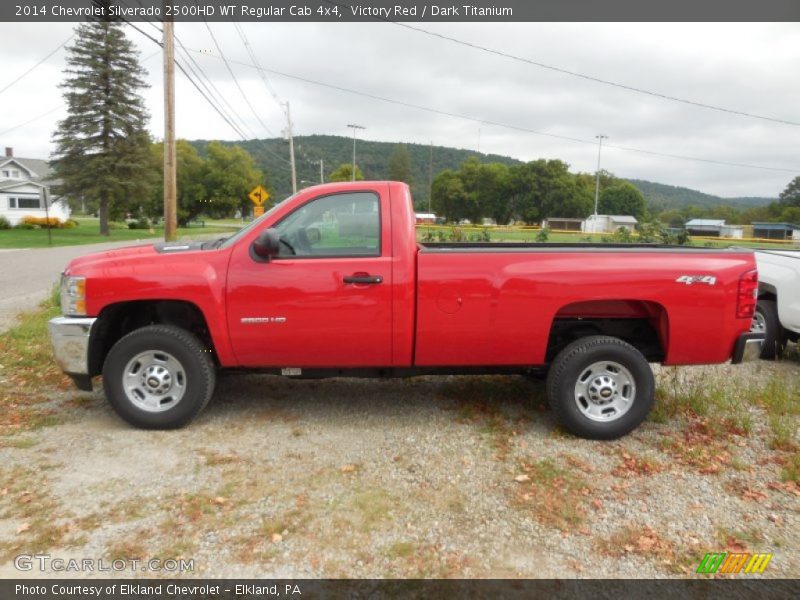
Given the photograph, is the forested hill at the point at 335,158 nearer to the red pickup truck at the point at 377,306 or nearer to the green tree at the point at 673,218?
the green tree at the point at 673,218

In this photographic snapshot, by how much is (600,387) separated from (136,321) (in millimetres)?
3891

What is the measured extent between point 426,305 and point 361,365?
0.71 meters

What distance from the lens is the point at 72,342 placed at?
14.4 ft

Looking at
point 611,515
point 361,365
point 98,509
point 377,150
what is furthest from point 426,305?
point 377,150

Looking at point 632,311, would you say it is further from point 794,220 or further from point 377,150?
point 377,150

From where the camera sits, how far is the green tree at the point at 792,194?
111750 millimetres

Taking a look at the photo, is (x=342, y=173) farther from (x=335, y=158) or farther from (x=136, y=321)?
(x=136, y=321)

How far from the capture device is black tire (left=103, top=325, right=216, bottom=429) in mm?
4395

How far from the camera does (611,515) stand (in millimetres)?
3404

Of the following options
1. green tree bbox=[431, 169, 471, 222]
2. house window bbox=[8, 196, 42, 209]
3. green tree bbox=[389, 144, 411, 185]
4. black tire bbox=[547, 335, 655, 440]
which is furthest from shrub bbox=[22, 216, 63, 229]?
green tree bbox=[431, 169, 471, 222]

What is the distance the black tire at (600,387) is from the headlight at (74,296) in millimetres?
3676

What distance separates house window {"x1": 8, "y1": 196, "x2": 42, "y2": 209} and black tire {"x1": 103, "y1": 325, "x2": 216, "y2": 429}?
61119 millimetres

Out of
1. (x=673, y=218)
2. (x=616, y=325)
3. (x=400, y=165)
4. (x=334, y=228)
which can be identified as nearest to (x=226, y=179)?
(x=400, y=165)

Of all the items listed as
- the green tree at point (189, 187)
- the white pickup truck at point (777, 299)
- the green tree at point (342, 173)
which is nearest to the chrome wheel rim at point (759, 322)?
the white pickup truck at point (777, 299)
